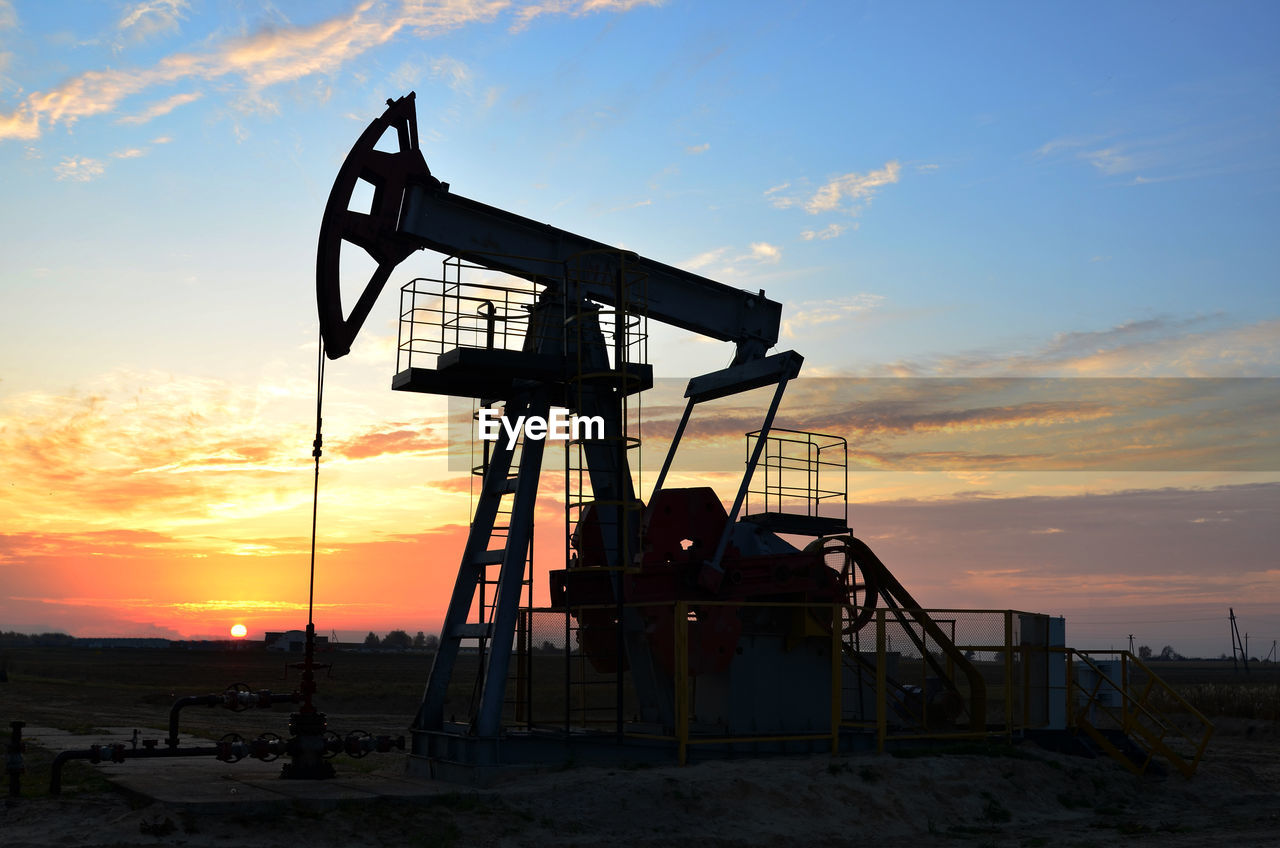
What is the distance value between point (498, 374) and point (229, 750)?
16.2ft

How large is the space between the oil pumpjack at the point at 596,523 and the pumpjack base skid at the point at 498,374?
24 millimetres

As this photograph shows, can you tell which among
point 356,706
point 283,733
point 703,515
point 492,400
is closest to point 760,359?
point 703,515

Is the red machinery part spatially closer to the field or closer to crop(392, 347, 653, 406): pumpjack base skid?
the field

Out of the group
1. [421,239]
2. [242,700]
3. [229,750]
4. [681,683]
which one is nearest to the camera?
[229,750]

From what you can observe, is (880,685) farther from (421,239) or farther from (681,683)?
(421,239)

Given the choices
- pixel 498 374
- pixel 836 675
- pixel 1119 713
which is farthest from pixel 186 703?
pixel 1119 713

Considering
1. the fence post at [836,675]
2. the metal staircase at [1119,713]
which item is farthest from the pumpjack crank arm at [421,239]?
the metal staircase at [1119,713]

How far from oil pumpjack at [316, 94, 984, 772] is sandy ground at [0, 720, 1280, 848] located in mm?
1306

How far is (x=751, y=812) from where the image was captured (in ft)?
38.6

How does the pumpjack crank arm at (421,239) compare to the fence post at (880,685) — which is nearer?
the pumpjack crank arm at (421,239)

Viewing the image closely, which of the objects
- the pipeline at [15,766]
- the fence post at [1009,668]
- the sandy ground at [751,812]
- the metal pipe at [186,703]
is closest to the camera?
the sandy ground at [751,812]

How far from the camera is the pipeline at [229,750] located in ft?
38.2

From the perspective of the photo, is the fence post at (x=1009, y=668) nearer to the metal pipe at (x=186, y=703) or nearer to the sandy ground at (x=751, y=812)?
the sandy ground at (x=751, y=812)

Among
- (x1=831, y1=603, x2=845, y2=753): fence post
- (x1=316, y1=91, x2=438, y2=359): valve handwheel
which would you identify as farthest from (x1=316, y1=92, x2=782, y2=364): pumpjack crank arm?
(x1=831, y1=603, x2=845, y2=753): fence post
